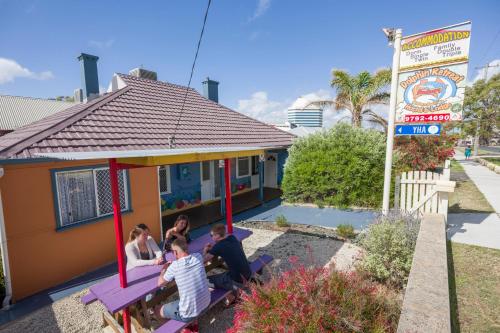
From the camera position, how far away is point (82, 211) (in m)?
5.89

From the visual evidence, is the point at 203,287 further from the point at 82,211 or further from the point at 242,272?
the point at 82,211

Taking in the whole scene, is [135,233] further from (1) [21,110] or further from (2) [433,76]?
(1) [21,110]

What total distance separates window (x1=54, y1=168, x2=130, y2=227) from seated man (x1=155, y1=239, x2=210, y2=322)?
11.9ft

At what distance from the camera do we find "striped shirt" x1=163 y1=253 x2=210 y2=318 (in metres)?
3.27

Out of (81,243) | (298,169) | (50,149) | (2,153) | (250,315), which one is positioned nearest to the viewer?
(250,315)

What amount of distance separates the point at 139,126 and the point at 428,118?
300 inches

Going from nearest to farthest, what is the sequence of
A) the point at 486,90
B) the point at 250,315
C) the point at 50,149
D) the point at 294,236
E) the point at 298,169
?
the point at 250,315, the point at 50,149, the point at 294,236, the point at 298,169, the point at 486,90

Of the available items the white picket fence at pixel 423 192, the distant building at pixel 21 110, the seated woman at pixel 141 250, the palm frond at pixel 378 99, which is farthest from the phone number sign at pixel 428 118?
the distant building at pixel 21 110

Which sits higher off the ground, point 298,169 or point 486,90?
point 486,90

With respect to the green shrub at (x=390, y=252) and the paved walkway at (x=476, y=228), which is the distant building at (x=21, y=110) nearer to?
the green shrub at (x=390, y=252)

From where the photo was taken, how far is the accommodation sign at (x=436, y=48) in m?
5.36

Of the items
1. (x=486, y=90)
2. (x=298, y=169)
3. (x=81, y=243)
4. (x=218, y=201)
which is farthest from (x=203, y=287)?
(x=486, y=90)

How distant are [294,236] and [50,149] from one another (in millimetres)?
6247

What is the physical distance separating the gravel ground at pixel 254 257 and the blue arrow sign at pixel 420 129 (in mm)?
3081
